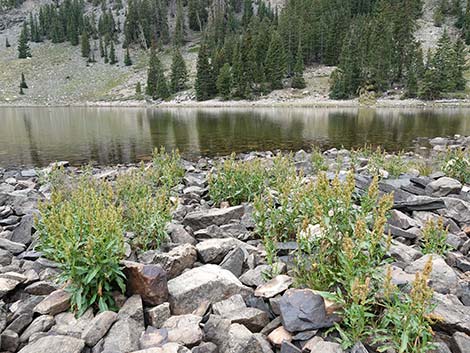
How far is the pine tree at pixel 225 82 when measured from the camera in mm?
83369

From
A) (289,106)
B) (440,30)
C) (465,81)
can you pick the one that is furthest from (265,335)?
(440,30)

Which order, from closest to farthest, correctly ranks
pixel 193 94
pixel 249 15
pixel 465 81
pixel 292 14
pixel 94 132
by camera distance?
1. pixel 94 132
2. pixel 465 81
3. pixel 193 94
4. pixel 292 14
5. pixel 249 15

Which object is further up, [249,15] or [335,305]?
[249,15]

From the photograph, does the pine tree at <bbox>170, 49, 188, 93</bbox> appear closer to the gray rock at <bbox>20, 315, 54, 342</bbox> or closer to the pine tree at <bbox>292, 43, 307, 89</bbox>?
the pine tree at <bbox>292, 43, 307, 89</bbox>

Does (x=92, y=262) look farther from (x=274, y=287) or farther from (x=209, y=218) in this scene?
(x=209, y=218)

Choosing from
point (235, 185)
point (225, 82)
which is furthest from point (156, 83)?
point (235, 185)

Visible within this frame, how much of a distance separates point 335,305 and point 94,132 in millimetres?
34060

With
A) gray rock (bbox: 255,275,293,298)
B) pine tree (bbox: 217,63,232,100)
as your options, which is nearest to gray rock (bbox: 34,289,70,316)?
gray rock (bbox: 255,275,293,298)

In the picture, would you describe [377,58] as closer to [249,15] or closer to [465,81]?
[465,81]

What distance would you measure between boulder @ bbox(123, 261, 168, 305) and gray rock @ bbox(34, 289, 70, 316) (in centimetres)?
77

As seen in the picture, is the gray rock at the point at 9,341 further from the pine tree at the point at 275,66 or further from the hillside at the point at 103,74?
the pine tree at the point at 275,66

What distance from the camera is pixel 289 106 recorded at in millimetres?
72000

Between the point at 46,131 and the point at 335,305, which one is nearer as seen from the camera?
the point at 335,305

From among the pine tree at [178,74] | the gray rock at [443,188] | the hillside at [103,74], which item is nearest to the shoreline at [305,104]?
the hillside at [103,74]
